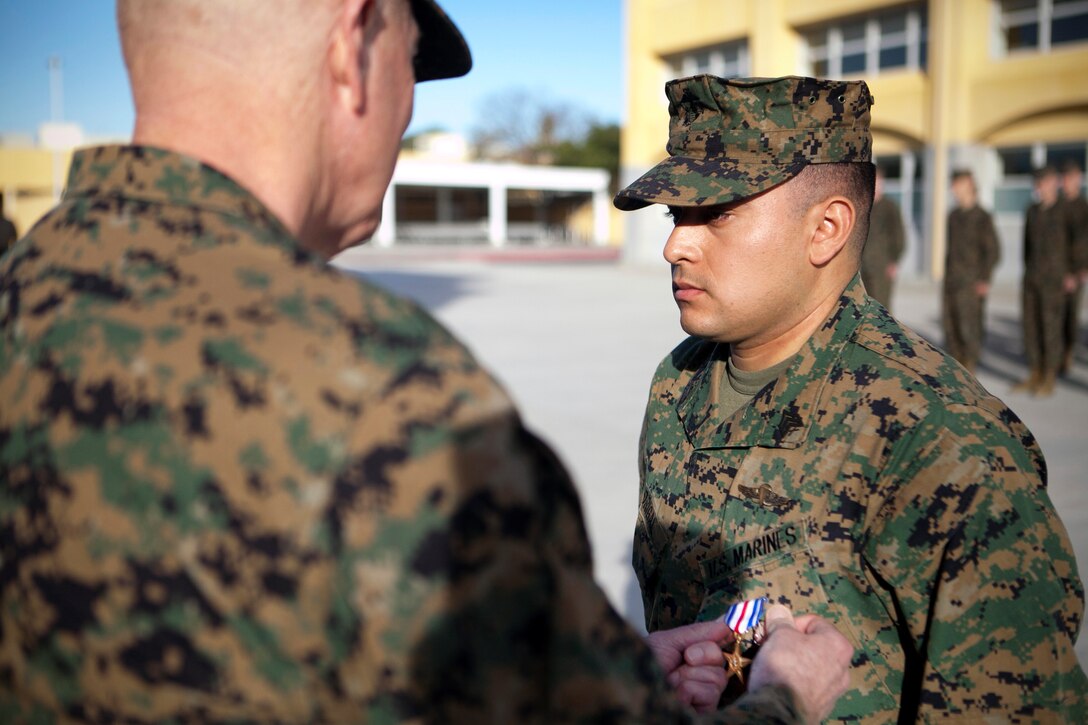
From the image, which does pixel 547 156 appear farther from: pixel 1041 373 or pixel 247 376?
pixel 247 376

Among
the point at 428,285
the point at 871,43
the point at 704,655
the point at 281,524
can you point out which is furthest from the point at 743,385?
the point at 871,43

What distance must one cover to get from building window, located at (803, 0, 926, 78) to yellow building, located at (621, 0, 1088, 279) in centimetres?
2

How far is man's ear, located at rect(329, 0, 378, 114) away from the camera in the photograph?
1.02 meters

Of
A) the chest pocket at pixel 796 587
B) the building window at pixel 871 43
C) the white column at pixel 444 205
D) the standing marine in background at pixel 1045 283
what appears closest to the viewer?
the chest pocket at pixel 796 587

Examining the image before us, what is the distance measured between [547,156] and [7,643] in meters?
60.3

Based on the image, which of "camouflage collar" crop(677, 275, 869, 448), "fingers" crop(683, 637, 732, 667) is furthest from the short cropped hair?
"fingers" crop(683, 637, 732, 667)

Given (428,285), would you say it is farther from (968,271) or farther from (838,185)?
(838,185)

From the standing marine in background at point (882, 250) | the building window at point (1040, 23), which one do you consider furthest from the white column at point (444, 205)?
the standing marine in background at point (882, 250)

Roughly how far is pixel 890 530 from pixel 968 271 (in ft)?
27.4

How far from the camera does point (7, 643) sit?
92cm

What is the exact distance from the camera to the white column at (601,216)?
153 ft

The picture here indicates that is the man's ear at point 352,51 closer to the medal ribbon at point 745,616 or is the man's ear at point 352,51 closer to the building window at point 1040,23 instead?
the medal ribbon at point 745,616

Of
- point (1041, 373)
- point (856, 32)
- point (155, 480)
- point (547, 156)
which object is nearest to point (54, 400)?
point (155, 480)

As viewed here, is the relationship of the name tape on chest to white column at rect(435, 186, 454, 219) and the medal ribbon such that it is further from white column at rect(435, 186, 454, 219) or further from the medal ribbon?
white column at rect(435, 186, 454, 219)
